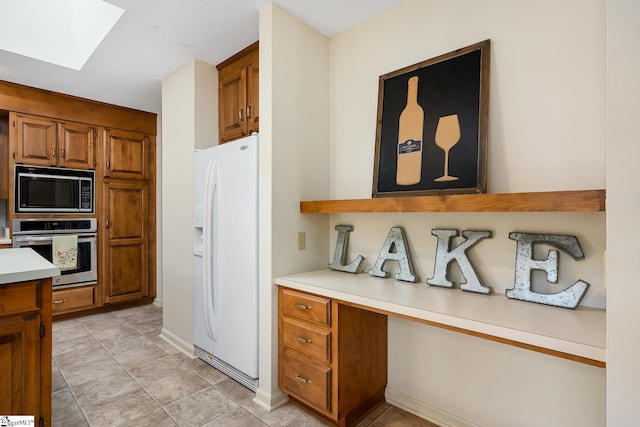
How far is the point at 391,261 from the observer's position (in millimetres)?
2033

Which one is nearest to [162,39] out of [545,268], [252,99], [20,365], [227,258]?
[252,99]

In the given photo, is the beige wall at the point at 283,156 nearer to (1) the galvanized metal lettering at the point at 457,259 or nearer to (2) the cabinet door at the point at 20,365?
(1) the galvanized metal lettering at the point at 457,259

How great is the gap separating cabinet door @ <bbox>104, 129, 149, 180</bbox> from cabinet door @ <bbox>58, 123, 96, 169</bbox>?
155 millimetres

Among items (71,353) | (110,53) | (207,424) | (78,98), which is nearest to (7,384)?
(207,424)

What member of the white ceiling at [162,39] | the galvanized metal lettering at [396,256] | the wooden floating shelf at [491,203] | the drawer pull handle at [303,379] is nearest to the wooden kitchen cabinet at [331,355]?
the drawer pull handle at [303,379]

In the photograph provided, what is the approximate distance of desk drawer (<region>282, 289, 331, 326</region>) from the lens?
5.73 ft

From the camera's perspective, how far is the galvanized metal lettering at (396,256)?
1.89 metres

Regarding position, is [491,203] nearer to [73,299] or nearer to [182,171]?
[182,171]

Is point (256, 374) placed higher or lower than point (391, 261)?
lower

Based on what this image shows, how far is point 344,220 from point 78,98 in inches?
135

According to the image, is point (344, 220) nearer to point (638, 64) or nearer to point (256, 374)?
point (256, 374)

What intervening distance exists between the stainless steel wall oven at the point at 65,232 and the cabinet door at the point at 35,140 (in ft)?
2.08

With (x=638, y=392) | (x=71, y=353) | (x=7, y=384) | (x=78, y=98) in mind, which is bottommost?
(x=71, y=353)

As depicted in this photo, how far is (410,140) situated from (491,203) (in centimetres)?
66
